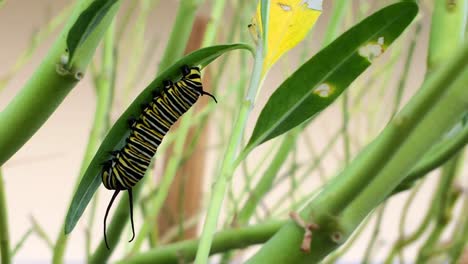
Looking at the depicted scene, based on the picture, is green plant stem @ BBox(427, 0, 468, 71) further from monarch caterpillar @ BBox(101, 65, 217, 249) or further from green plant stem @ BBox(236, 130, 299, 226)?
green plant stem @ BBox(236, 130, 299, 226)

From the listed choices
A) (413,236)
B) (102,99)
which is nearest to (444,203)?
(413,236)

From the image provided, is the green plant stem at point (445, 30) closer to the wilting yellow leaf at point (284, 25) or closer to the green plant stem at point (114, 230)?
the wilting yellow leaf at point (284, 25)

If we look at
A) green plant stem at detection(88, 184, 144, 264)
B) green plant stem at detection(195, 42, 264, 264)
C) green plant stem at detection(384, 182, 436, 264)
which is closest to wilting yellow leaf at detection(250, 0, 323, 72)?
green plant stem at detection(195, 42, 264, 264)

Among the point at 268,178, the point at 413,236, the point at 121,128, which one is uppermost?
the point at 121,128

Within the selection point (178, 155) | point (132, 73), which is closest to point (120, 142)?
point (178, 155)

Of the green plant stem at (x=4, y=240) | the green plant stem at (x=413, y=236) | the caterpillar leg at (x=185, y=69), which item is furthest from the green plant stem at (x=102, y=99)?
the green plant stem at (x=413, y=236)

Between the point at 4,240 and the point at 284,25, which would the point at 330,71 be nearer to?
the point at 284,25

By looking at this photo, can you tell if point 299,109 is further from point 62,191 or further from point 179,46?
point 62,191
